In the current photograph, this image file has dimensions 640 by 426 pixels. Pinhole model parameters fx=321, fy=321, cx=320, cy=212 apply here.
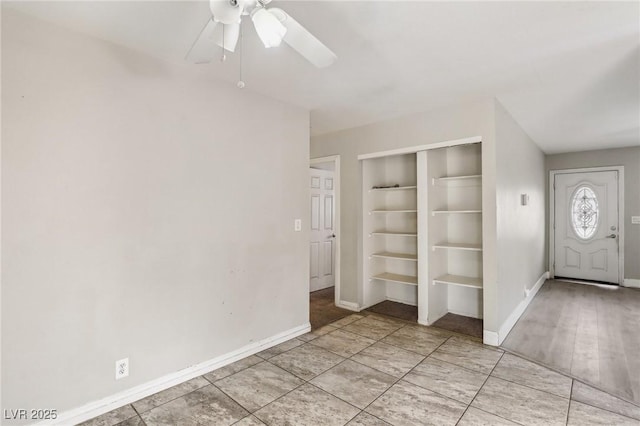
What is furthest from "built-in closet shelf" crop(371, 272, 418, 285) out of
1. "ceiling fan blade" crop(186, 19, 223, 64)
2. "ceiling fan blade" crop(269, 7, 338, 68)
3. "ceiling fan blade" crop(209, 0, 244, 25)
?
"ceiling fan blade" crop(209, 0, 244, 25)

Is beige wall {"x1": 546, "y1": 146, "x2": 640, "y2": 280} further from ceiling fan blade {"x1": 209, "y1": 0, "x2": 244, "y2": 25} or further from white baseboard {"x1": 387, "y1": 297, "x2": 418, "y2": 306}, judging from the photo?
ceiling fan blade {"x1": 209, "y1": 0, "x2": 244, "y2": 25}

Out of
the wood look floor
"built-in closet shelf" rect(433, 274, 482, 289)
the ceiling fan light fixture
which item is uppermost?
the ceiling fan light fixture

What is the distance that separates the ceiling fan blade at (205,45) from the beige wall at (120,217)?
835 millimetres

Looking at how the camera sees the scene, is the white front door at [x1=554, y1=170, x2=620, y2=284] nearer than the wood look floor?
No

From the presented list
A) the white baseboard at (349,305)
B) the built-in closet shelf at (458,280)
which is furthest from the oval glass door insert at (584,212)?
the white baseboard at (349,305)

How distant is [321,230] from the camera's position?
5.25 meters

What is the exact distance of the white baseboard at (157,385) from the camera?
6.46 ft

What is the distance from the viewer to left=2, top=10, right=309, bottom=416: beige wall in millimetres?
1817

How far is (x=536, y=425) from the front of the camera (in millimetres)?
1922

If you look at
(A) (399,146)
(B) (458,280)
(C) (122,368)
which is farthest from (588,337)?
(C) (122,368)

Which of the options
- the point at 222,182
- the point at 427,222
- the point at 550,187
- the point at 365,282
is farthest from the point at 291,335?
the point at 550,187

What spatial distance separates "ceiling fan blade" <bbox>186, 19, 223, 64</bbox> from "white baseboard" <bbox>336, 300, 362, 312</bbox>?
3.35 meters

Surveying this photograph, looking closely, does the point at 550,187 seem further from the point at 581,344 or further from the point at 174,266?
the point at 174,266

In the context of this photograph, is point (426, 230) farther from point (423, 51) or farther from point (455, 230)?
point (423, 51)
